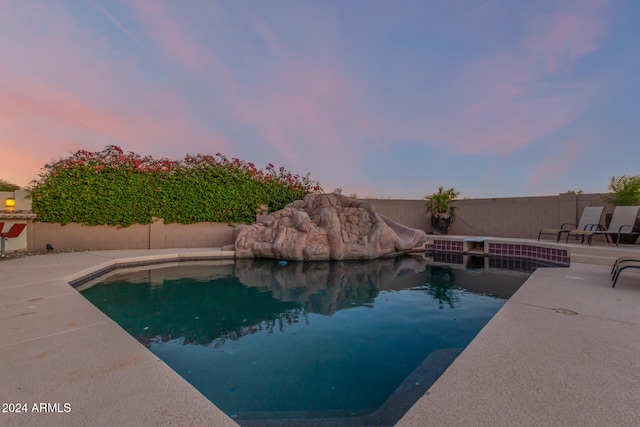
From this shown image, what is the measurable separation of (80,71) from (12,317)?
282 inches

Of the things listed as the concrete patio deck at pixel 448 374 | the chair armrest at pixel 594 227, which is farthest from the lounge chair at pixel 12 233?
the chair armrest at pixel 594 227

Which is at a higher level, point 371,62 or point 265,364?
point 371,62

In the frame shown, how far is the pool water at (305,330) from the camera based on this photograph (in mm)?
1900

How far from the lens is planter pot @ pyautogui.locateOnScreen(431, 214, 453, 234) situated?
1152 cm

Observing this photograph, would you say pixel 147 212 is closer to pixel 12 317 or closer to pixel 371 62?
pixel 12 317

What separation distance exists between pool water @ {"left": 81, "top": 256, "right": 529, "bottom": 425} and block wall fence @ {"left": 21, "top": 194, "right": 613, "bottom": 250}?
331 centimetres

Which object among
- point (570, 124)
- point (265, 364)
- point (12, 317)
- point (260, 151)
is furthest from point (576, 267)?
point (260, 151)

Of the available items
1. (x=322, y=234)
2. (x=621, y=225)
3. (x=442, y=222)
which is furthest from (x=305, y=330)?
(x=442, y=222)

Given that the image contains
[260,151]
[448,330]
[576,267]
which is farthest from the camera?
[260,151]

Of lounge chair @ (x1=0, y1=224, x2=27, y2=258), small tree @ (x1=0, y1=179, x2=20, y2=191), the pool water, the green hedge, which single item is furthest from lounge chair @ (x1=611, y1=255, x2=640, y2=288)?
small tree @ (x1=0, y1=179, x2=20, y2=191)

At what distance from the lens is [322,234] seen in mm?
7723

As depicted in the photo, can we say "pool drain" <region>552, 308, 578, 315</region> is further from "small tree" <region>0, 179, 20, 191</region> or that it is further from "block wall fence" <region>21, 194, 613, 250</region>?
"small tree" <region>0, 179, 20, 191</region>

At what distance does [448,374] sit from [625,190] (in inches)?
436

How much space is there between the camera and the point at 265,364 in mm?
2301
